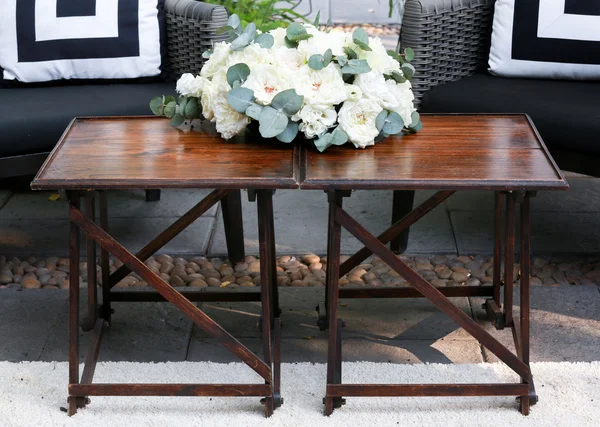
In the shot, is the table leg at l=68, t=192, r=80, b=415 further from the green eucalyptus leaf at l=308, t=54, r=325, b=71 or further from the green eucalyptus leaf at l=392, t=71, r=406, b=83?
the green eucalyptus leaf at l=392, t=71, r=406, b=83

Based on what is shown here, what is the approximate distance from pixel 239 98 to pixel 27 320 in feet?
3.28

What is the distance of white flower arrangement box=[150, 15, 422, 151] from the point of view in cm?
184

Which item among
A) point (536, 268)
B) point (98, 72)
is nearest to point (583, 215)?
point (536, 268)

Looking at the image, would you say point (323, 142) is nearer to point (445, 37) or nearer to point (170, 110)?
point (170, 110)

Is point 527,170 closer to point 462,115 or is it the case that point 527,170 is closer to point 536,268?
point 462,115

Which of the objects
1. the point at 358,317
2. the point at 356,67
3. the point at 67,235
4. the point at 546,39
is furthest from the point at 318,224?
the point at 356,67

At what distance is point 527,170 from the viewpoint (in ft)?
5.87

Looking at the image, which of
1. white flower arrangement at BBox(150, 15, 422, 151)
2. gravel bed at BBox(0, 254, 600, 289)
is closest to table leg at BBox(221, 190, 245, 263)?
gravel bed at BBox(0, 254, 600, 289)

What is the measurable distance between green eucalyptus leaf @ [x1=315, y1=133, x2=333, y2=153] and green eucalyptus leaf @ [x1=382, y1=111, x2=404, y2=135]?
5.6 inches

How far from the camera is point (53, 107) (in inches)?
99.4

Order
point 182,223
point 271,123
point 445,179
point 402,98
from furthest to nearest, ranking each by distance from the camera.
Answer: point 182,223 < point 402,98 < point 271,123 < point 445,179

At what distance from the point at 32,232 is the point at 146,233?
1.33 ft

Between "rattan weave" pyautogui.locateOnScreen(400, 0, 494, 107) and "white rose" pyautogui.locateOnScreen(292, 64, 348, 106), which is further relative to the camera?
"rattan weave" pyautogui.locateOnScreen(400, 0, 494, 107)

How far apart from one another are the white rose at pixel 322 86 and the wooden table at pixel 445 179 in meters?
0.13
